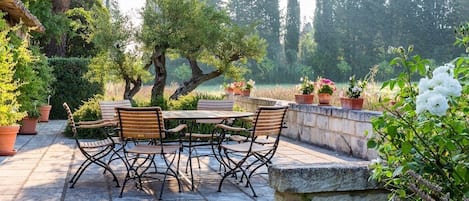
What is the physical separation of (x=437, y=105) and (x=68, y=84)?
12.4 meters

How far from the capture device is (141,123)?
162 inches

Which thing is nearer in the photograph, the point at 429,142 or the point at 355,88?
the point at 429,142

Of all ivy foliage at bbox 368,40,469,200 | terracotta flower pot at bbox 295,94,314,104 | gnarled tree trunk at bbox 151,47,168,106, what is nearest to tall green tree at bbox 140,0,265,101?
gnarled tree trunk at bbox 151,47,168,106

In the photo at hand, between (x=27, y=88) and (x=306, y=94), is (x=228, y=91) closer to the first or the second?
(x=306, y=94)

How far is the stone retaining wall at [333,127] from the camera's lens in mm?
6180

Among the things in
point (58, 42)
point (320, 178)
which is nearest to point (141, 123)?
point (320, 178)

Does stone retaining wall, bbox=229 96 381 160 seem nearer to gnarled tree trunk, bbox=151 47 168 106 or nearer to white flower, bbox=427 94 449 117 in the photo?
gnarled tree trunk, bbox=151 47 168 106

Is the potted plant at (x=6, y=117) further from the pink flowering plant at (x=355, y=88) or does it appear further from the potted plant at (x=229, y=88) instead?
the potted plant at (x=229, y=88)

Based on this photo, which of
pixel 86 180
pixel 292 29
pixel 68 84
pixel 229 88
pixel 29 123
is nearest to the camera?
pixel 86 180

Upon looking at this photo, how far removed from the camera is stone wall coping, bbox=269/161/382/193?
2.43 metres

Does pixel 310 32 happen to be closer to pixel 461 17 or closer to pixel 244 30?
pixel 461 17

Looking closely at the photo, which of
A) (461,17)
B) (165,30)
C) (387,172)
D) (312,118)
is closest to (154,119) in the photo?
(387,172)

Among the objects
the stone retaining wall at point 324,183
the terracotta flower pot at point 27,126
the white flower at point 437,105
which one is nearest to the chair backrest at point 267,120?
the stone retaining wall at point 324,183

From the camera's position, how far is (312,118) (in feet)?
24.7
